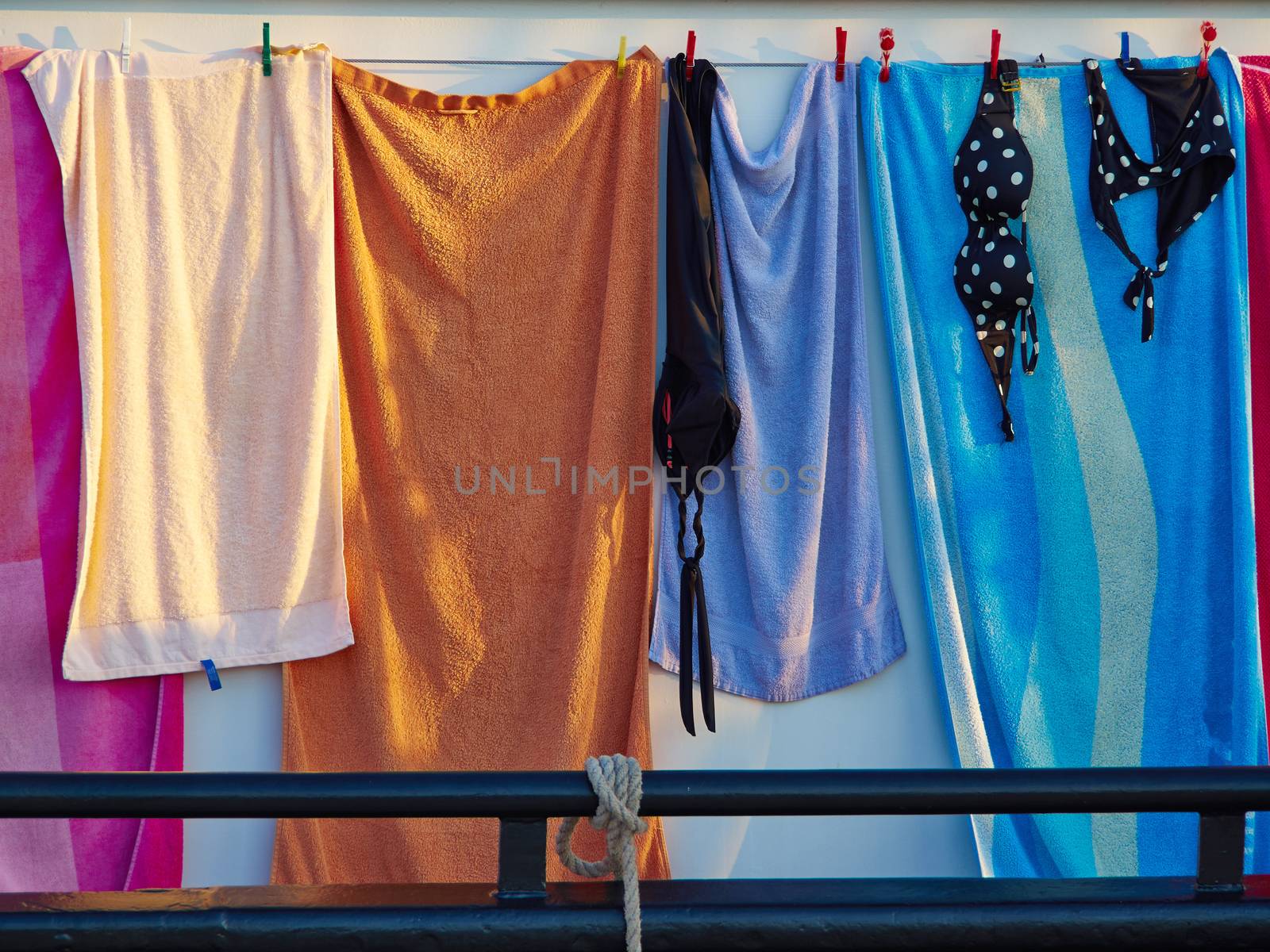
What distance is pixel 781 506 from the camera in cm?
237

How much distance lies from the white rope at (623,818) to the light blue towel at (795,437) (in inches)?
46.7

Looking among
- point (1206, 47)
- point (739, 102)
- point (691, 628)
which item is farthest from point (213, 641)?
point (1206, 47)

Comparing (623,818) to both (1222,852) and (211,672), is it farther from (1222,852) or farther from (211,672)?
(211,672)

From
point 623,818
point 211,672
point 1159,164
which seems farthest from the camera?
point 1159,164

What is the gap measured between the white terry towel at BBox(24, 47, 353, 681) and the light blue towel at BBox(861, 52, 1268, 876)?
47.3 inches

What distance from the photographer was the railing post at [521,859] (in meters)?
1.13

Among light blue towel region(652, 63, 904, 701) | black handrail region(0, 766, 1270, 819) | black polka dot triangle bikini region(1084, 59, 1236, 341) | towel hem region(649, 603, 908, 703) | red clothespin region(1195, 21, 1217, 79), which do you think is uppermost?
red clothespin region(1195, 21, 1217, 79)

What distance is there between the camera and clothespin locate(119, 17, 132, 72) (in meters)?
2.28

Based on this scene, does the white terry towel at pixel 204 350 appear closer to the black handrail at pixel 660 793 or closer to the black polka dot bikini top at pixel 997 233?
the black handrail at pixel 660 793

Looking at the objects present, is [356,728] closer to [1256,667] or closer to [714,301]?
[714,301]

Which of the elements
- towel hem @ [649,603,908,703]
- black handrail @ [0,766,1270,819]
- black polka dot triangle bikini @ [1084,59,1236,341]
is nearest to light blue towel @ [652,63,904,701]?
towel hem @ [649,603,908,703]

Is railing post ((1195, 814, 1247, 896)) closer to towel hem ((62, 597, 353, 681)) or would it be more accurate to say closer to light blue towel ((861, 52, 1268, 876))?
light blue towel ((861, 52, 1268, 876))

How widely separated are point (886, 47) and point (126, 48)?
1.56 meters

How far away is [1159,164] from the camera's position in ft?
7.79
